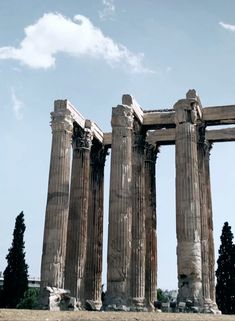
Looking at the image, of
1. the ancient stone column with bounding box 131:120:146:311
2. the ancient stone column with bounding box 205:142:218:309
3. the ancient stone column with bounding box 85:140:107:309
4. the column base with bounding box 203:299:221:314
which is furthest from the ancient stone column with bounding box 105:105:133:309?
the ancient stone column with bounding box 85:140:107:309

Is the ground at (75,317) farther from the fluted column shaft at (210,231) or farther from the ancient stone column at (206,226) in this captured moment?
the fluted column shaft at (210,231)

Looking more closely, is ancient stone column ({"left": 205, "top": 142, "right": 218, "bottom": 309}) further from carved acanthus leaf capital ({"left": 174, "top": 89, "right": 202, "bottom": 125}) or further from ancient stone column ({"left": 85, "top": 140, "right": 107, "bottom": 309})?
ancient stone column ({"left": 85, "top": 140, "right": 107, "bottom": 309})

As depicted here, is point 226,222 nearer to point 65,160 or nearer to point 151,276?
point 151,276

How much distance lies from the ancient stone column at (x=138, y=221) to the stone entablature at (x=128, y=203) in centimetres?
7

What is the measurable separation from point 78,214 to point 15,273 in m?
18.9

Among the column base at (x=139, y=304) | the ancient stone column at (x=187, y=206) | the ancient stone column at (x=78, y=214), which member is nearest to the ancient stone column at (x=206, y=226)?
the ancient stone column at (x=187, y=206)

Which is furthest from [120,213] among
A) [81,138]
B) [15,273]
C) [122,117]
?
[15,273]

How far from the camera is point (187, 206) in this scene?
3067cm

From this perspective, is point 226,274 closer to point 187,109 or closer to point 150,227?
point 150,227

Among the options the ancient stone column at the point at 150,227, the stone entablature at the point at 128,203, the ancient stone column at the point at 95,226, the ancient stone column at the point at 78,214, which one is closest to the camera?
the stone entablature at the point at 128,203

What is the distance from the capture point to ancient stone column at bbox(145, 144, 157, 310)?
36156mm

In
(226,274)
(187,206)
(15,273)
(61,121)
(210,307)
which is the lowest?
(210,307)

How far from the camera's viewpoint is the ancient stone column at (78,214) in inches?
1347

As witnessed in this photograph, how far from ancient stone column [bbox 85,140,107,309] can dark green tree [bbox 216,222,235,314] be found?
17.0 metres
